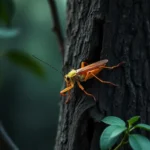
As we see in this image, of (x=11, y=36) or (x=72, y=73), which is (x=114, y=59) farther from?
(x=11, y=36)

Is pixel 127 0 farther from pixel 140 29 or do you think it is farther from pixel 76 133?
pixel 76 133

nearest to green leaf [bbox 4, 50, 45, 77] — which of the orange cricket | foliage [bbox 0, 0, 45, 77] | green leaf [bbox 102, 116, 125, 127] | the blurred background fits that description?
foliage [bbox 0, 0, 45, 77]

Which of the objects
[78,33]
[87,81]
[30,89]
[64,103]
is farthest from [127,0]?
[30,89]

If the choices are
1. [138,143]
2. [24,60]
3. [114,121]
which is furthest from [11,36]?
[138,143]

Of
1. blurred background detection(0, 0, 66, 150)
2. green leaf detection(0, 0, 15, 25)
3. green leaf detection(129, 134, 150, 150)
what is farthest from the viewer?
blurred background detection(0, 0, 66, 150)

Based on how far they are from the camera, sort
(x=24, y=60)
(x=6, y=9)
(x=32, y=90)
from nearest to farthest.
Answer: (x=6, y=9) < (x=24, y=60) < (x=32, y=90)

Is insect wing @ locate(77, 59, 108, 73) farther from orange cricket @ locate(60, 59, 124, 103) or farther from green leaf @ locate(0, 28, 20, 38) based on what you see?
green leaf @ locate(0, 28, 20, 38)

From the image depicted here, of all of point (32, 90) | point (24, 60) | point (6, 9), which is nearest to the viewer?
point (6, 9)
